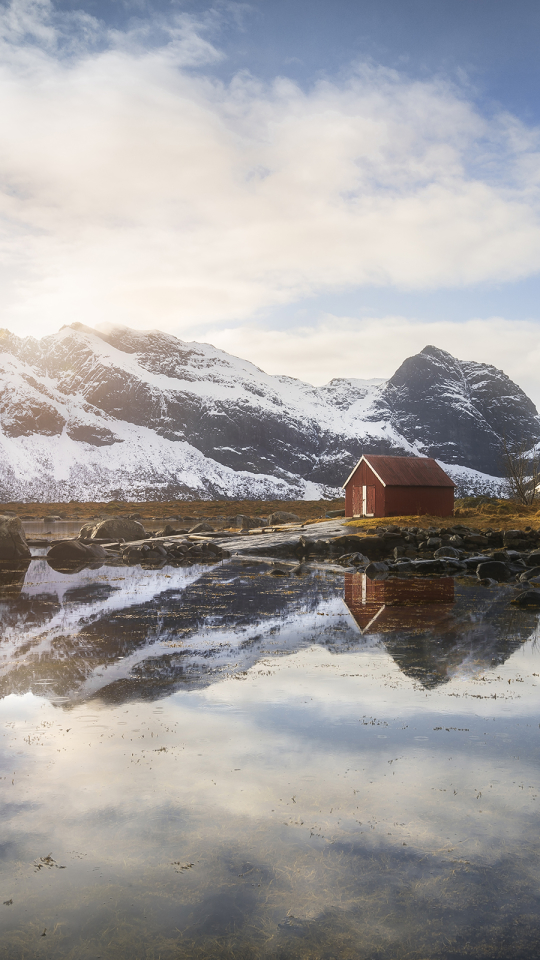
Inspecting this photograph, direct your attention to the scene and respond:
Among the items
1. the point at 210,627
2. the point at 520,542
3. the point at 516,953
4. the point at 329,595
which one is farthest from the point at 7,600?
the point at 520,542

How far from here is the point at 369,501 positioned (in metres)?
47.1

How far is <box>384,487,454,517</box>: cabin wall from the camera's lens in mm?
45188

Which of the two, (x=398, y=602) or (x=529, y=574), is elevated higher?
(x=529, y=574)

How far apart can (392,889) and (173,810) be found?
2.06 metres

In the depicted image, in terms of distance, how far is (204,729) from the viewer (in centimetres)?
768

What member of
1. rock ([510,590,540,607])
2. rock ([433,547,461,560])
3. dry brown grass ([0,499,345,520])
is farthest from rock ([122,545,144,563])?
dry brown grass ([0,499,345,520])

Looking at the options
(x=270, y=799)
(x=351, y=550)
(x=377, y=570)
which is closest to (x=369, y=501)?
(x=351, y=550)

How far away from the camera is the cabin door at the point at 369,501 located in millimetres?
46406

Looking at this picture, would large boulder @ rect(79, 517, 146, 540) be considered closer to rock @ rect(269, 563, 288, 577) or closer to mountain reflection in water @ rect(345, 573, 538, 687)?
rock @ rect(269, 563, 288, 577)

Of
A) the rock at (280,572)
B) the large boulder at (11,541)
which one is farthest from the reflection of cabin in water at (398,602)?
the large boulder at (11,541)

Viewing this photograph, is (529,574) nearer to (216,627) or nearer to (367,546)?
(367,546)

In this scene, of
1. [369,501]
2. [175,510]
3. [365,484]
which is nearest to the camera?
[369,501]

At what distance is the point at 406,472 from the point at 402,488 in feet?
5.82

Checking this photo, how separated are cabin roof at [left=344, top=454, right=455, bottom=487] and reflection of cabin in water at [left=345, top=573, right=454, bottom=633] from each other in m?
22.6
